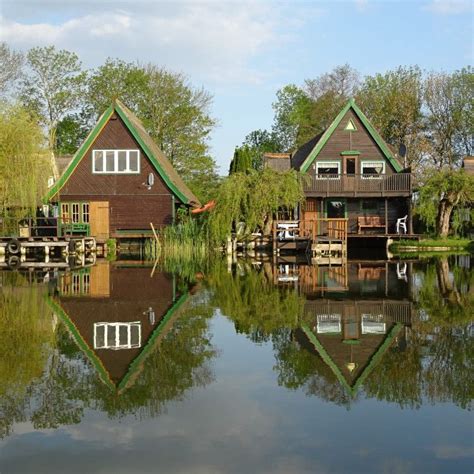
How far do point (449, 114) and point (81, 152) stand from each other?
29.8 m

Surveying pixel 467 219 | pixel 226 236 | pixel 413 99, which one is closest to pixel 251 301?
pixel 226 236

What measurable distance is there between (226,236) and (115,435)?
24.8 metres

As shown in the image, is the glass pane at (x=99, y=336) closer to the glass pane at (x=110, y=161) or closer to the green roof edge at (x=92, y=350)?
the green roof edge at (x=92, y=350)

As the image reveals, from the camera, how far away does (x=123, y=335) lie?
8.80 metres

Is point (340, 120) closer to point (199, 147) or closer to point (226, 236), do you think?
point (226, 236)

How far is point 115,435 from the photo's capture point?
5020 mm

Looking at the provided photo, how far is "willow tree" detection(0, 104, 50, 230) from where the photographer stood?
26344 mm

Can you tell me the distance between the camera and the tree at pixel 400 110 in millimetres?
48469

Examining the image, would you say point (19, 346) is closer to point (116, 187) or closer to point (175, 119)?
point (116, 187)

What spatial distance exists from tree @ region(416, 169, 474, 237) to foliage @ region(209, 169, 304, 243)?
289 inches

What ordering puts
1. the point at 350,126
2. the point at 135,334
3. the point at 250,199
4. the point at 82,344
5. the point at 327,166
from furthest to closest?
the point at 327,166
the point at 350,126
the point at 250,199
the point at 135,334
the point at 82,344

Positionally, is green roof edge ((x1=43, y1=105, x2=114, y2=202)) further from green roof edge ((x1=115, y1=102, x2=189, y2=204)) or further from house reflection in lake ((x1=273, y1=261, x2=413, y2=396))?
house reflection in lake ((x1=273, y1=261, x2=413, y2=396))

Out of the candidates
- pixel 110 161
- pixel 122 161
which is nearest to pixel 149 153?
pixel 122 161

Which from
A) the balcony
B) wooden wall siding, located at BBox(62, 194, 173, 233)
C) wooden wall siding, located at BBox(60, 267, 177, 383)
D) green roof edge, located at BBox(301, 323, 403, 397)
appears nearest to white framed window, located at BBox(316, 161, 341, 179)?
the balcony
